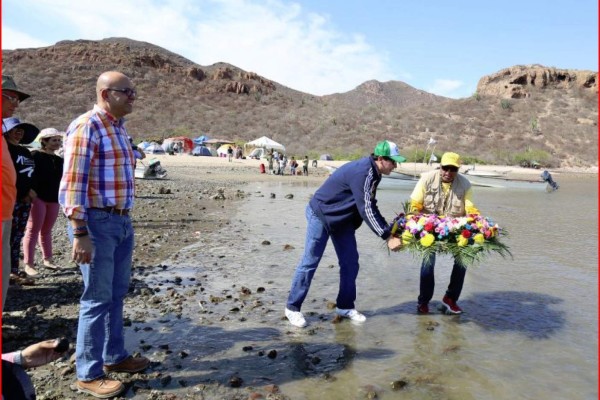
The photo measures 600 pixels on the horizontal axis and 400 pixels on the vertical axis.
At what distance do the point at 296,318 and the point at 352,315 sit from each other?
71 cm

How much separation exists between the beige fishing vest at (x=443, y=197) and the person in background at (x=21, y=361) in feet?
14.7

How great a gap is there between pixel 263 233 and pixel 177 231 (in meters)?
1.98

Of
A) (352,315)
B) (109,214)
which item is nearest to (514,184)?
(352,315)

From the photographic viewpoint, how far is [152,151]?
4603 centimetres

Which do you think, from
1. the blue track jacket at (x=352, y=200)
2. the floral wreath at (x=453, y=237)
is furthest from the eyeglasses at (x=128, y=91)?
the floral wreath at (x=453, y=237)

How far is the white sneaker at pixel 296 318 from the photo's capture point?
537 cm

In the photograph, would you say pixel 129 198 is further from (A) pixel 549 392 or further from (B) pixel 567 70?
(B) pixel 567 70

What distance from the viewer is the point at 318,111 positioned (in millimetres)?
78500

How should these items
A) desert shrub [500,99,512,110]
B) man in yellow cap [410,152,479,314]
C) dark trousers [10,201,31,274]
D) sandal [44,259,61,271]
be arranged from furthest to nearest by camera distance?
desert shrub [500,99,512,110] → sandal [44,259,61,271] → dark trousers [10,201,31,274] → man in yellow cap [410,152,479,314]

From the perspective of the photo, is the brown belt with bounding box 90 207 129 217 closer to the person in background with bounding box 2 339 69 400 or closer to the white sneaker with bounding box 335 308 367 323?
the person in background with bounding box 2 339 69 400

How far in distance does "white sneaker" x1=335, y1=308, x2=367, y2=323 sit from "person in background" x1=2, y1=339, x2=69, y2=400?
3.88 m

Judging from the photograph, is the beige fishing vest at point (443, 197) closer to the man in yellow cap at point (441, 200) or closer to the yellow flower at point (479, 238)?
the man in yellow cap at point (441, 200)

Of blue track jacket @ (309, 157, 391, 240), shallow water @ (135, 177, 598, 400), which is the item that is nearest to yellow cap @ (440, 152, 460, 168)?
blue track jacket @ (309, 157, 391, 240)

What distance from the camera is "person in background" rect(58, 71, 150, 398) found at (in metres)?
3.38
